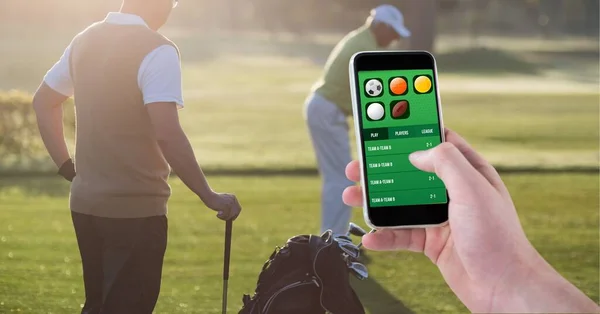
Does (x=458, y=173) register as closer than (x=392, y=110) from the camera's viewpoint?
Yes

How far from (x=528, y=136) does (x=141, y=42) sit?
54.8 feet

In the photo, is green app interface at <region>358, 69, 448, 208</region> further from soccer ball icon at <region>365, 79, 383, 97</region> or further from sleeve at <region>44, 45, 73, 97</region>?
sleeve at <region>44, 45, 73, 97</region>

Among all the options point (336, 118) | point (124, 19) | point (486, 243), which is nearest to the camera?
point (486, 243)

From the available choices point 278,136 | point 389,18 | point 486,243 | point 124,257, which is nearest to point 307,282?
point 124,257

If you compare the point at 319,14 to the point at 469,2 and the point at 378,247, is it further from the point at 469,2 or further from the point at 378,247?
the point at 378,247

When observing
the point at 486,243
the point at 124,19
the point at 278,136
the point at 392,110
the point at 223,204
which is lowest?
the point at 278,136

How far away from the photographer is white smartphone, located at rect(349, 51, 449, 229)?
2.34 metres

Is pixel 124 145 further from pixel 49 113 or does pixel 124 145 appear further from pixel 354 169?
pixel 354 169

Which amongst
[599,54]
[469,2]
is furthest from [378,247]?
[469,2]

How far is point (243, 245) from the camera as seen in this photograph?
8227 mm

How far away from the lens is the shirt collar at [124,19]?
12.2 feet

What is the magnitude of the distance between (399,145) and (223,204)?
1533 mm

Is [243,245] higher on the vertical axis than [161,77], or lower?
lower

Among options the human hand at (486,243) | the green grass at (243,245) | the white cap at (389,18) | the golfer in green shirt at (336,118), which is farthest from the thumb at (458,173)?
the white cap at (389,18)
